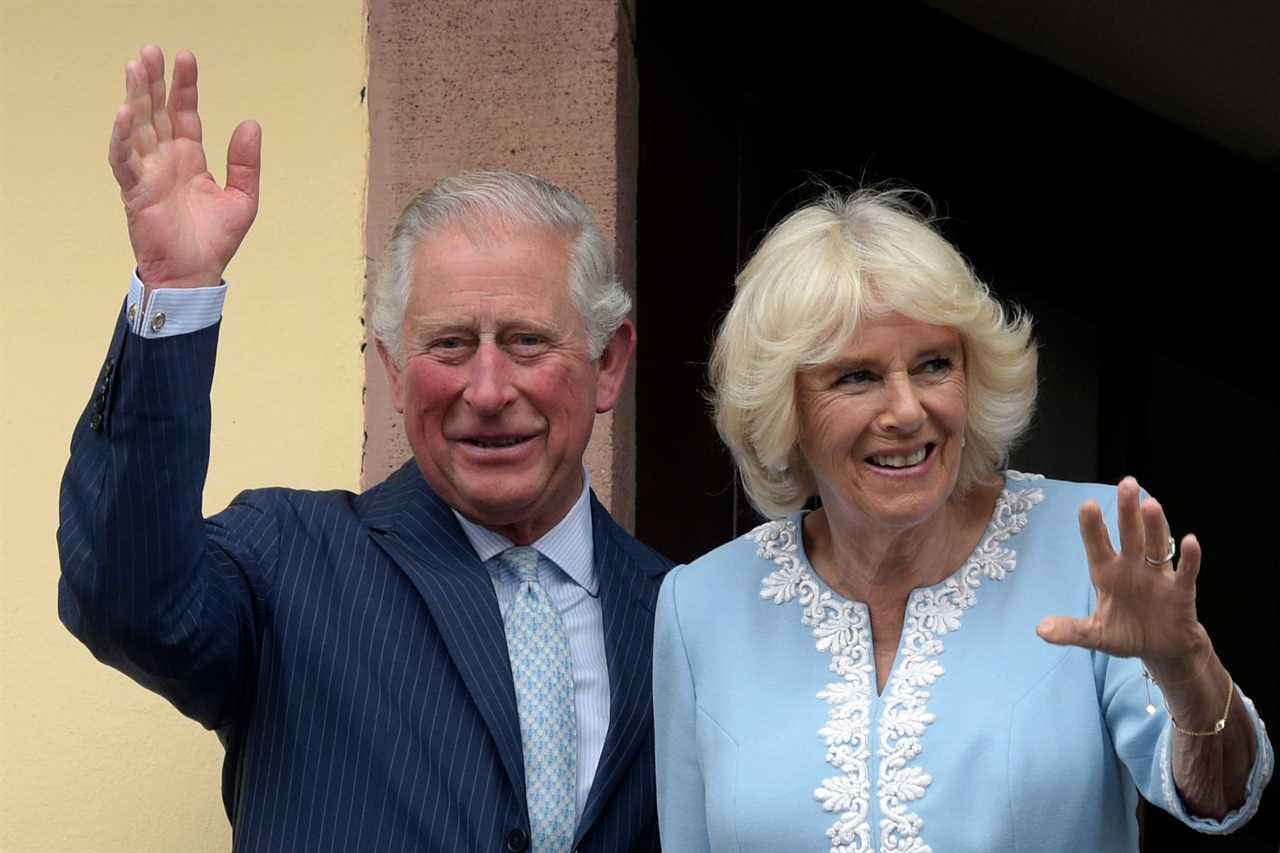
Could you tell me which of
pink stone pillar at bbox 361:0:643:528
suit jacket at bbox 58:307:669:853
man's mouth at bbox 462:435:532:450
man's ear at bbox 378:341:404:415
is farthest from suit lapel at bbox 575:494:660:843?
pink stone pillar at bbox 361:0:643:528

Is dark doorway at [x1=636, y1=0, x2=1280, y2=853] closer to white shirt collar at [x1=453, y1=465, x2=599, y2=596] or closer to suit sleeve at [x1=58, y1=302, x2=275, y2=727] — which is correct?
white shirt collar at [x1=453, y1=465, x2=599, y2=596]

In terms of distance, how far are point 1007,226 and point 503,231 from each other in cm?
231

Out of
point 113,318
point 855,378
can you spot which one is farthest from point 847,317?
point 113,318

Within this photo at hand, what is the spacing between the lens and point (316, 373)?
3107 mm

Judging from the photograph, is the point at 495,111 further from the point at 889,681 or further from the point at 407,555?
the point at 889,681

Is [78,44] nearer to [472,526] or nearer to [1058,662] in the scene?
[472,526]

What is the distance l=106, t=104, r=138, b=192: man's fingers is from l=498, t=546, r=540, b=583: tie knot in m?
0.78

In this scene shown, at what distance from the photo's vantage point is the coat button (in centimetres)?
228

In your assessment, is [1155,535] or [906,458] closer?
[1155,535]

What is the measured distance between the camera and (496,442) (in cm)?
248

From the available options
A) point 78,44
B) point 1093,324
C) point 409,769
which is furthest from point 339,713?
point 1093,324

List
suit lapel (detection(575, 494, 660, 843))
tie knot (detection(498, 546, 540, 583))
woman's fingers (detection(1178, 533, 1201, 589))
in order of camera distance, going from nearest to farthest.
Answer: woman's fingers (detection(1178, 533, 1201, 589)) → suit lapel (detection(575, 494, 660, 843)) → tie knot (detection(498, 546, 540, 583))

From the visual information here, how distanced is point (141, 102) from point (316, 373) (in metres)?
1.04


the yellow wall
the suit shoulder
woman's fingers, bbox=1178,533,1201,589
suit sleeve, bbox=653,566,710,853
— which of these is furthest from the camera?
the yellow wall
